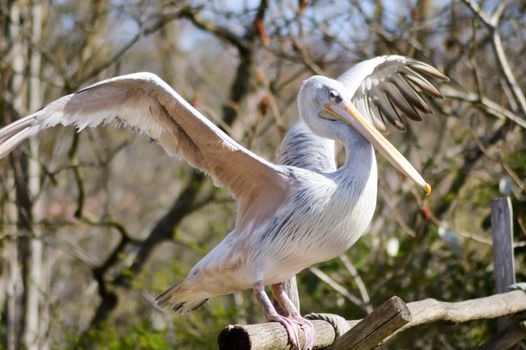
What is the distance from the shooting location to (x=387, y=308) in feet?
9.90

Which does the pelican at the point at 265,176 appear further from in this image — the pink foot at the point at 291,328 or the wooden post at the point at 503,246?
the wooden post at the point at 503,246

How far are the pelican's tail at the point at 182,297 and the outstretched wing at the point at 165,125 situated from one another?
0.46 meters

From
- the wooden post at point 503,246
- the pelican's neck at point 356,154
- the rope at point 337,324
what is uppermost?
the pelican's neck at point 356,154

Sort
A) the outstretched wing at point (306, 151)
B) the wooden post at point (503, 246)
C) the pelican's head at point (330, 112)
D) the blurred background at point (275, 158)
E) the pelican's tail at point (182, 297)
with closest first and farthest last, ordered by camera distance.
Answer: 1. the pelican's head at point (330, 112)
2. the pelican's tail at point (182, 297)
3. the outstretched wing at point (306, 151)
4. the wooden post at point (503, 246)
5. the blurred background at point (275, 158)

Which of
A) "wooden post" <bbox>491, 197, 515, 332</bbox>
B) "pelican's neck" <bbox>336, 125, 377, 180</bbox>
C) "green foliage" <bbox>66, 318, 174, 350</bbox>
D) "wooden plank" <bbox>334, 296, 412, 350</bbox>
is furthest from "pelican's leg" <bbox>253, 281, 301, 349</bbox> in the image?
"green foliage" <bbox>66, 318, 174, 350</bbox>

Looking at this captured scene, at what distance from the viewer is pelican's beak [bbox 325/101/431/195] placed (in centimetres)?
361

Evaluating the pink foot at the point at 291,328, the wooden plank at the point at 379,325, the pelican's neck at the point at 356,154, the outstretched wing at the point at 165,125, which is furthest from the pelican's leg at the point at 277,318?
the pelican's neck at the point at 356,154

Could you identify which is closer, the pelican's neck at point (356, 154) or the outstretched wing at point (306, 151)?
the pelican's neck at point (356, 154)

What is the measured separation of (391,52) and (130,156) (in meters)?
9.22

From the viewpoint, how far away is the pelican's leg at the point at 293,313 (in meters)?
3.32

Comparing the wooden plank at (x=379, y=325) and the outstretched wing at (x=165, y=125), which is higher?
the outstretched wing at (x=165, y=125)

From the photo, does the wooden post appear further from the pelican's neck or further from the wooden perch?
the pelican's neck

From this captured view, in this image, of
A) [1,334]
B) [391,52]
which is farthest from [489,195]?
[1,334]

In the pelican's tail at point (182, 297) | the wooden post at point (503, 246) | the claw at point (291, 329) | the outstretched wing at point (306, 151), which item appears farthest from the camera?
the wooden post at point (503, 246)
